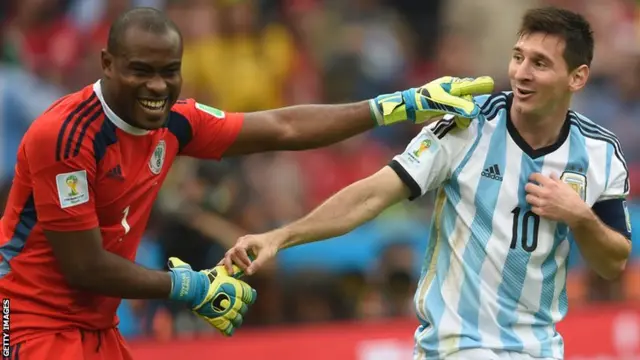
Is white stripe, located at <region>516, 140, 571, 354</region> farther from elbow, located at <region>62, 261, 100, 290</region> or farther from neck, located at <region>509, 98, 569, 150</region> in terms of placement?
elbow, located at <region>62, 261, 100, 290</region>

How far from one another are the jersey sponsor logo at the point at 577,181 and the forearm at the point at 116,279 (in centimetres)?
181

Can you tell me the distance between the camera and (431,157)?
17.4ft

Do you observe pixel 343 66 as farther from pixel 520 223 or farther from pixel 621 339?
pixel 520 223

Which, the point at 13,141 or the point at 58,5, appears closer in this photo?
the point at 13,141

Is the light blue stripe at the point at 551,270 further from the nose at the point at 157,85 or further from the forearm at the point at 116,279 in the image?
the nose at the point at 157,85

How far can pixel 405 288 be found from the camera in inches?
378

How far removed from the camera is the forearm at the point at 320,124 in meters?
5.78

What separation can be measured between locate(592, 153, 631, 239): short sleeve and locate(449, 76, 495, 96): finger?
65 centimetres

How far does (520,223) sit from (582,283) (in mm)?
4862

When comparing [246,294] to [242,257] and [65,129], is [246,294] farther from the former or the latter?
[65,129]

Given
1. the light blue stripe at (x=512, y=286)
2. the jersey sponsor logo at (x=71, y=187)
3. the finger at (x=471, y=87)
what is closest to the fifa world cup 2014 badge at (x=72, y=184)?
the jersey sponsor logo at (x=71, y=187)

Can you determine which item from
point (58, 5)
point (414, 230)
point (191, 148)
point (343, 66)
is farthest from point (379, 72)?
point (191, 148)

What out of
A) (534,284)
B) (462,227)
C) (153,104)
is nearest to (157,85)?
(153,104)

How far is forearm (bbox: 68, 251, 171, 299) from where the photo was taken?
5.07 m
